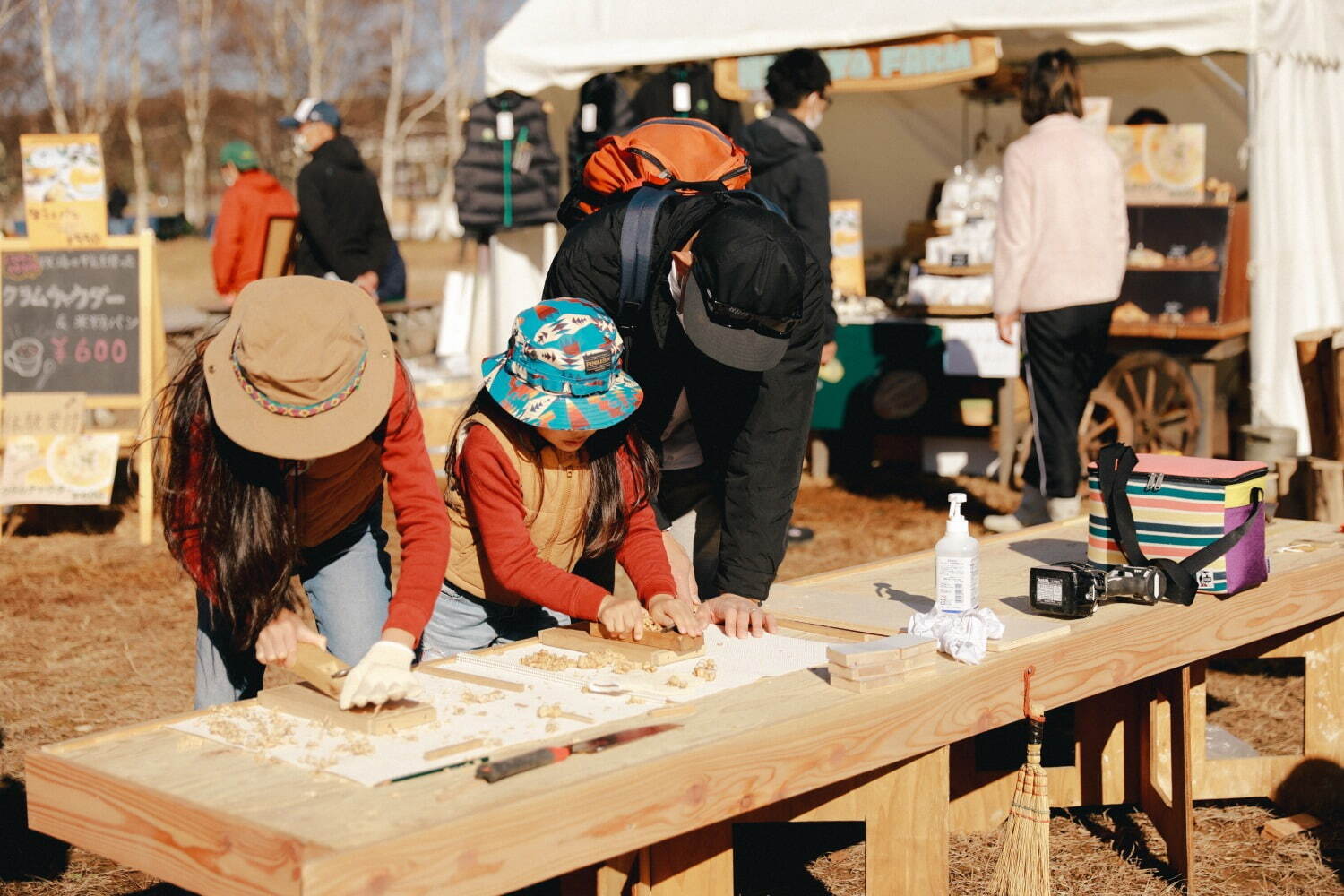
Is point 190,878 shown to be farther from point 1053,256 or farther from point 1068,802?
point 1053,256

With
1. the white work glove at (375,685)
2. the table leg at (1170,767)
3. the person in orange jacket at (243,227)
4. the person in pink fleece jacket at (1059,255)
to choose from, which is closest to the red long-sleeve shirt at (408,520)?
the white work glove at (375,685)

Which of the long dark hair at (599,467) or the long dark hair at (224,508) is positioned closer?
the long dark hair at (224,508)

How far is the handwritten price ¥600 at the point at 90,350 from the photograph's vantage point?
22.9 ft

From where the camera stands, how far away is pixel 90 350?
6992 millimetres

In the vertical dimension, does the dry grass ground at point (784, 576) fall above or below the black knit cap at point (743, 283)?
below

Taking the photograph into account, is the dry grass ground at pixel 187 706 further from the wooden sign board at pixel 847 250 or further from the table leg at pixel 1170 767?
the wooden sign board at pixel 847 250

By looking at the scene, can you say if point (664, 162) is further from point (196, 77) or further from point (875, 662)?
point (196, 77)

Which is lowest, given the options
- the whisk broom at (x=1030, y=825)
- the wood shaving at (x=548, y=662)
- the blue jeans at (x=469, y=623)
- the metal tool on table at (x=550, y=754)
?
the whisk broom at (x=1030, y=825)

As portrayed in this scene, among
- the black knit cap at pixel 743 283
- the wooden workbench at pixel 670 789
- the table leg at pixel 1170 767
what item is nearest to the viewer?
the wooden workbench at pixel 670 789

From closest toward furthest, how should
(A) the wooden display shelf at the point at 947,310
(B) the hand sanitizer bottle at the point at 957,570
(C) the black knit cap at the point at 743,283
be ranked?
1. (C) the black knit cap at the point at 743,283
2. (B) the hand sanitizer bottle at the point at 957,570
3. (A) the wooden display shelf at the point at 947,310

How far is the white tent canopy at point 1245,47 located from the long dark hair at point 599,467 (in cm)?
430

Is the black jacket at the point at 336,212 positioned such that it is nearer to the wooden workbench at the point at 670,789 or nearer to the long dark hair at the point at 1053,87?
the long dark hair at the point at 1053,87

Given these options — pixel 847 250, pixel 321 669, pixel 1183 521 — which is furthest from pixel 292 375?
pixel 847 250

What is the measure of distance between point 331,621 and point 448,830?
49.5 inches
